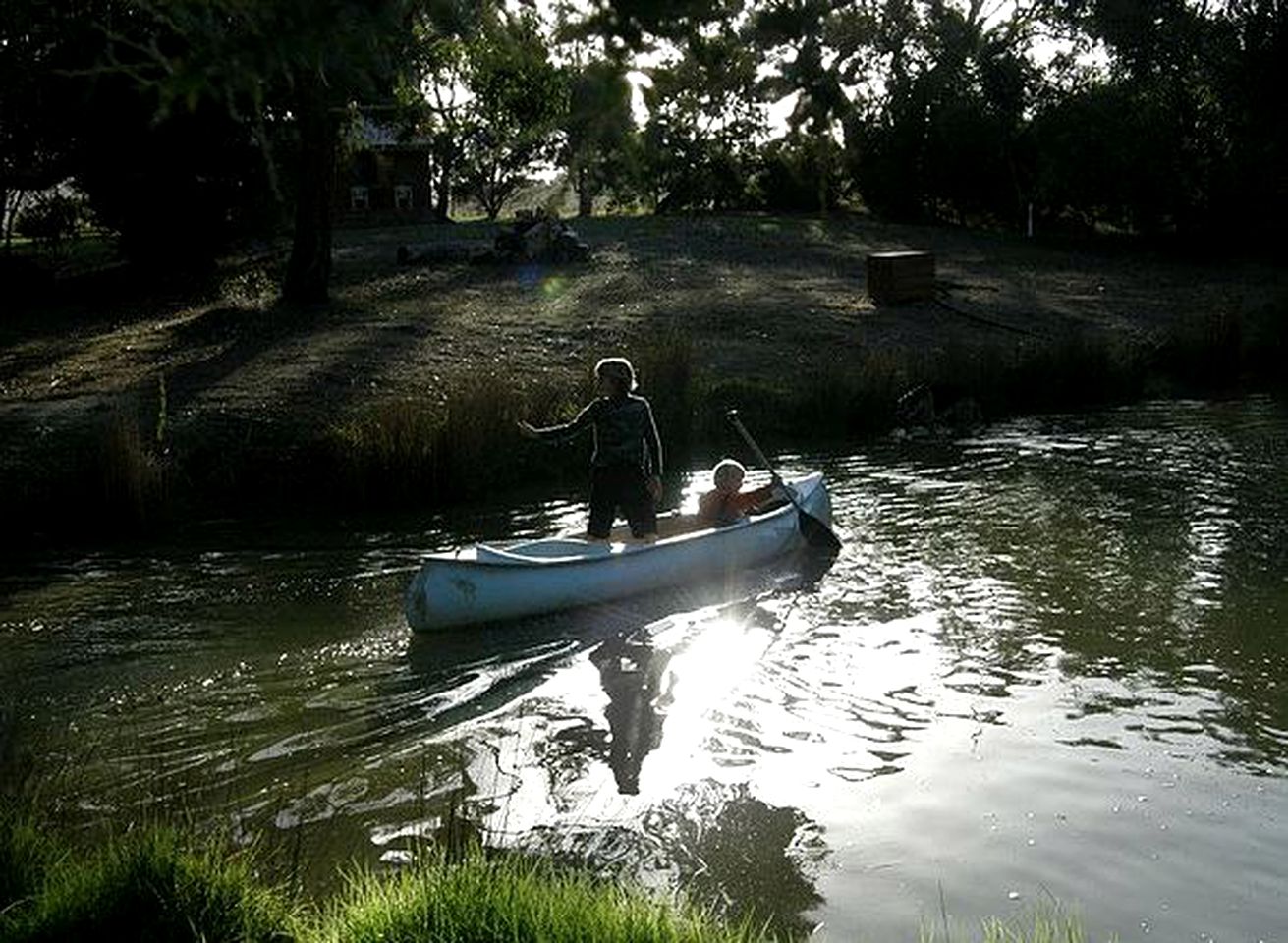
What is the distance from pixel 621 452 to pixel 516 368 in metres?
7.96

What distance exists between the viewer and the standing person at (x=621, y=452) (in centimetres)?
1159

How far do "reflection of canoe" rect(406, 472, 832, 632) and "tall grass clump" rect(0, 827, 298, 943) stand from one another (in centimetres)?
478

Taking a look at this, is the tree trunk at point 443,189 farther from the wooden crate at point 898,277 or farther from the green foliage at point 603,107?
the green foliage at point 603,107

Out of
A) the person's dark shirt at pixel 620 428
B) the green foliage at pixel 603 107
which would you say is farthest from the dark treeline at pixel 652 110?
the person's dark shirt at pixel 620 428

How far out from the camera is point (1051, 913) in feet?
20.0

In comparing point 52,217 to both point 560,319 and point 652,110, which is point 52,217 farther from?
point 652,110

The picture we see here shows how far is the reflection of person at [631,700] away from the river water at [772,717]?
0.03 m

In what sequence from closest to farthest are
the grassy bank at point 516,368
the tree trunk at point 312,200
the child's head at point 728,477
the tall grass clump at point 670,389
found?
1. the child's head at point 728,477
2. the grassy bank at point 516,368
3. the tall grass clump at point 670,389
4. the tree trunk at point 312,200

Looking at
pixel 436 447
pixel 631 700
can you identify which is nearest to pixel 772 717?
pixel 631 700

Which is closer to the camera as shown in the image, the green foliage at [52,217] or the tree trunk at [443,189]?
the green foliage at [52,217]

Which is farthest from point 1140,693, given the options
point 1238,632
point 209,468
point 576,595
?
point 209,468

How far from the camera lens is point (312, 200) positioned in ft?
72.5

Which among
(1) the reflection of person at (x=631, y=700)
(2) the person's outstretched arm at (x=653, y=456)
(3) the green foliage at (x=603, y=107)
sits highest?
(3) the green foliage at (x=603, y=107)

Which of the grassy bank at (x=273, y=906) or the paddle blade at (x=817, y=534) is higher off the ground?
the grassy bank at (x=273, y=906)
